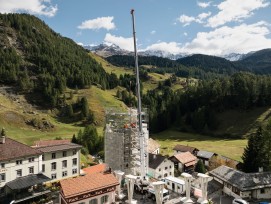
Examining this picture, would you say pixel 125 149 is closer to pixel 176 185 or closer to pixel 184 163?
pixel 176 185

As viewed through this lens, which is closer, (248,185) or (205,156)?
(248,185)

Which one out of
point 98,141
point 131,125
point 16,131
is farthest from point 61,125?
point 131,125

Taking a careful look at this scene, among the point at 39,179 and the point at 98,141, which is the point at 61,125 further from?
the point at 39,179

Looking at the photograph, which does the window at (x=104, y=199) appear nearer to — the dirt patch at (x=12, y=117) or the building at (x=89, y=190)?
the building at (x=89, y=190)

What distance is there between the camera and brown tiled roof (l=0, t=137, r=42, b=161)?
172ft

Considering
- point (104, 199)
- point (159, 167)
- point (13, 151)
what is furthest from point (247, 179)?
A: point (13, 151)

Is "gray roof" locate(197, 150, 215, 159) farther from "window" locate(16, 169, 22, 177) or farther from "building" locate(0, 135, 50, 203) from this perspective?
"window" locate(16, 169, 22, 177)

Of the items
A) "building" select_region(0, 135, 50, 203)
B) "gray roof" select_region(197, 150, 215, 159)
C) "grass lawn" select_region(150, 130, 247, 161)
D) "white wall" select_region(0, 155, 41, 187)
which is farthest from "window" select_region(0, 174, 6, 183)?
"grass lawn" select_region(150, 130, 247, 161)

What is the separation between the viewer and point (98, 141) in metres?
105

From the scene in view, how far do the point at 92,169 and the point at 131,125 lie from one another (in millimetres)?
15805

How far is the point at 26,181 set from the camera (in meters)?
51.8

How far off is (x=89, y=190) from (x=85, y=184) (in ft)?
4.58

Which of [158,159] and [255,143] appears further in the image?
[158,159]

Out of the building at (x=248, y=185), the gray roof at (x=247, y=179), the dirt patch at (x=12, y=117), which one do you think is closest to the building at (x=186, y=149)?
the gray roof at (x=247, y=179)
